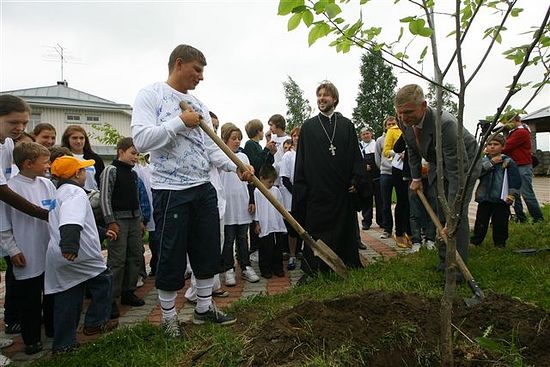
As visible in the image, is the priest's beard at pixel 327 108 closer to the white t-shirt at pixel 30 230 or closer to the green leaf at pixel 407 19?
the white t-shirt at pixel 30 230

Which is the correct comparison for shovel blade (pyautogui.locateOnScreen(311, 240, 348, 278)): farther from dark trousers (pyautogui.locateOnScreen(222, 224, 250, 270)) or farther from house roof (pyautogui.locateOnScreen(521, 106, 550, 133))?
house roof (pyautogui.locateOnScreen(521, 106, 550, 133))

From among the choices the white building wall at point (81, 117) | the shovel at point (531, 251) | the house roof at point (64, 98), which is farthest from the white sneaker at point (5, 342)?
the house roof at point (64, 98)

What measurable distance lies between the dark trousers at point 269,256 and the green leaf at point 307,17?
11.8ft

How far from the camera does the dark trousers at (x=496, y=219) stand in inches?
200

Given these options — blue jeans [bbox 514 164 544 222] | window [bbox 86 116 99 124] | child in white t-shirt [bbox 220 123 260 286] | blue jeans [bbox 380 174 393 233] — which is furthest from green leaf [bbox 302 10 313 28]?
window [bbox 86 116 99 124]

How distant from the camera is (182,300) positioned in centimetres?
432

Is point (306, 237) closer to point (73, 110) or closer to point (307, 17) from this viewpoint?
point (307, 17)

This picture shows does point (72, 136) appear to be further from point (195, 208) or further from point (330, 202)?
point (330, 202)

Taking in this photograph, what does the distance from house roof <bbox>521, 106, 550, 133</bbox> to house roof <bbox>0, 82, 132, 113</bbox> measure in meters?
27.3

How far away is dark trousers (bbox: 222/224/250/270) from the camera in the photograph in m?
4.89

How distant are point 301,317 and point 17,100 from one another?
2631 millimetres

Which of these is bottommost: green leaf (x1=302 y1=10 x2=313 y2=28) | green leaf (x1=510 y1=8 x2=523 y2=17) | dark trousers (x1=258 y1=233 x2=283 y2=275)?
dark trousers (x1=258 y1=233 x2=283 y2=275)

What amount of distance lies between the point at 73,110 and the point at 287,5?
33901 millimetres

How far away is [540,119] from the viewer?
21.6 metres
